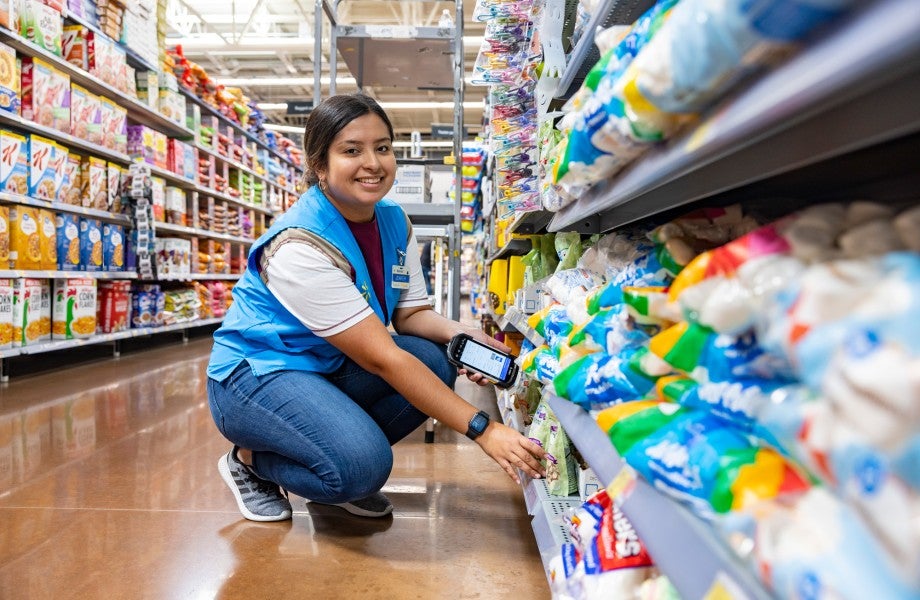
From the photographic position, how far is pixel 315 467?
1586mm

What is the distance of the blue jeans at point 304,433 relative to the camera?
1.56m

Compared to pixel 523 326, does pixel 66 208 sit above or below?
above

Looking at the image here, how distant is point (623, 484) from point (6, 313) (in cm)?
393

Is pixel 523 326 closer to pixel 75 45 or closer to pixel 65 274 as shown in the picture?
pixel 65 274

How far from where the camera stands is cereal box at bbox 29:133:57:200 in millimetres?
3848

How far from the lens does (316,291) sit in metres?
1.55

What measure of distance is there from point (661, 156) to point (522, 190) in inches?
62.1

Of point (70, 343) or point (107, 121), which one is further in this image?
point (107, 121)

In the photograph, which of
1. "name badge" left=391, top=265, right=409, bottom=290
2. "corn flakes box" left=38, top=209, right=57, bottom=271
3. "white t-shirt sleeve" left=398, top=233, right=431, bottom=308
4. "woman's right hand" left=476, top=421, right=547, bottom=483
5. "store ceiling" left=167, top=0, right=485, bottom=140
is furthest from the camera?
"store ceiling" left=167, top=0, right=485, bottom=140

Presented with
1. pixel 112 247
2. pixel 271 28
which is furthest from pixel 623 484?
pixel 271 28

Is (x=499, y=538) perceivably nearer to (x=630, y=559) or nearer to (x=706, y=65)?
(x=630, y=559)

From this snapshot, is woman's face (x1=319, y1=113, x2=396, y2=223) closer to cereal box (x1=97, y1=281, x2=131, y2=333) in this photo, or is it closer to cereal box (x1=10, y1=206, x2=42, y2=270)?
cereal box (x1=10, y1=206, x2=42, y2=270)

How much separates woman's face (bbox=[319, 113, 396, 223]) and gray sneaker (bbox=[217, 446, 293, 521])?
791 mm

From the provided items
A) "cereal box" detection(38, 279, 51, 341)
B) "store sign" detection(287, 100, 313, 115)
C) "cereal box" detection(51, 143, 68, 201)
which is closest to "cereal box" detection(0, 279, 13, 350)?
"cereal box" detection(38, 279, 51, 341)
